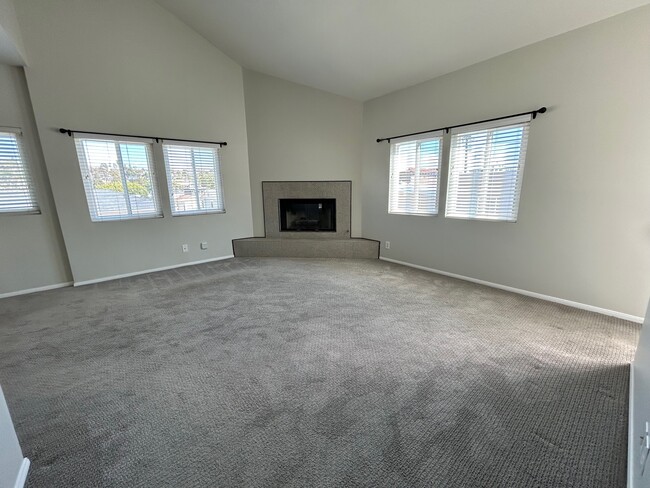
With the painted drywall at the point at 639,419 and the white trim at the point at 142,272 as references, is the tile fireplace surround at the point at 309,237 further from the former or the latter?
the painted drywall at the point at 639,419

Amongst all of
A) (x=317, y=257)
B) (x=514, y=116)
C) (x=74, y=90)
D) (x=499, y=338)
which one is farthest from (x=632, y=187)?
(x=74, y=90)

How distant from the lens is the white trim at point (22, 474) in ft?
3.84

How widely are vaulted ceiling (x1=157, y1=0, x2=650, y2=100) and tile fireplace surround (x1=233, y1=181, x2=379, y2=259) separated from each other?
174cm

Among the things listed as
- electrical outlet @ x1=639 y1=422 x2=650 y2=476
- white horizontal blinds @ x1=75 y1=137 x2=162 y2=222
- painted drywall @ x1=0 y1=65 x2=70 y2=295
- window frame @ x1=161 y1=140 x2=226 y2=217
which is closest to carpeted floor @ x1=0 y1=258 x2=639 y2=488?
electrical outlet @ x1=639 y1=422 x2=650 y2=476

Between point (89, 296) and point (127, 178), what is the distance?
173 cm

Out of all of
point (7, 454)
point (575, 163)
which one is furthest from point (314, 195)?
point (7, 454)

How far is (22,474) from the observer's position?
47.8 inches

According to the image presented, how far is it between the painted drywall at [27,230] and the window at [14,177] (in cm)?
6

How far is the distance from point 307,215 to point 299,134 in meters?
1.50

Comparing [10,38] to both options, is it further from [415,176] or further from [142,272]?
[415,176]

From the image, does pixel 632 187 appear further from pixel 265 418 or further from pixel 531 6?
pixel 265 418

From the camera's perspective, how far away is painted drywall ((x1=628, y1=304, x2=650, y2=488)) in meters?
1.09

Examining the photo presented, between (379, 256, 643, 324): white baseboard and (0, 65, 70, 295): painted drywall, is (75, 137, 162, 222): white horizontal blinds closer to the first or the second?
(0, 65, 70, 295): painted drywall

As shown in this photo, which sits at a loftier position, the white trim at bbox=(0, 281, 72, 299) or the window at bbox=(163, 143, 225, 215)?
the window at bbox=(163, 143, 225, 215)
